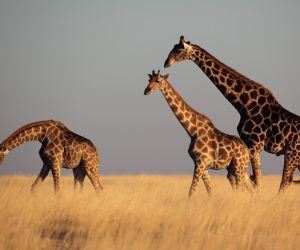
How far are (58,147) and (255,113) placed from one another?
4.80 m

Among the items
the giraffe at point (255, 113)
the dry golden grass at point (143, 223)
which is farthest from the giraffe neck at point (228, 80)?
the dry golden grass at point (143, 223)

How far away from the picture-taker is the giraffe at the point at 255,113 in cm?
1630

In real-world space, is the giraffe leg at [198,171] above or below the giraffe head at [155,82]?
below

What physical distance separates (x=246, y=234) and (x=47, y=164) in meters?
7.54

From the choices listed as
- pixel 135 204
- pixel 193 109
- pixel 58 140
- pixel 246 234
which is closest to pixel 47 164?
pixel 58 140

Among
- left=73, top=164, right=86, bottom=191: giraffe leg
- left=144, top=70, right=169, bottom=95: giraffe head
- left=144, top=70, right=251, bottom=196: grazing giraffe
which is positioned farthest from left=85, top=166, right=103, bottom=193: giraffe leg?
left=144, top=70, right=169, bottom=95: giraffe head

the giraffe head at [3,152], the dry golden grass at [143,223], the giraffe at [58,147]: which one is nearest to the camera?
the dry golden grass at [143,223]

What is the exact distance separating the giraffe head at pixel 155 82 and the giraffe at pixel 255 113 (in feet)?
2.71

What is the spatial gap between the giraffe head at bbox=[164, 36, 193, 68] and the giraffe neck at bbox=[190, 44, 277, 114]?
0.58 ft

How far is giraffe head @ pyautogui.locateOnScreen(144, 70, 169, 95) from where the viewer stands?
1625cm

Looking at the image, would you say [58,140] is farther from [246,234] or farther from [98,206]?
[246,234]

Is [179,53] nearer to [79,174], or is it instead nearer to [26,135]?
[79,174]

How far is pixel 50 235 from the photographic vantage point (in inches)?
452

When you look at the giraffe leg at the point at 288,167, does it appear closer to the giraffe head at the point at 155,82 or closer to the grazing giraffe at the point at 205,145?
the grazing giraffe at the point at 205,145
